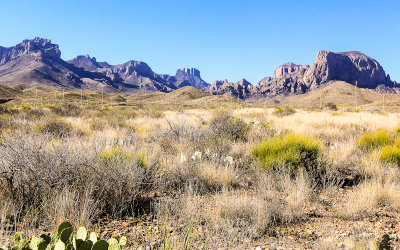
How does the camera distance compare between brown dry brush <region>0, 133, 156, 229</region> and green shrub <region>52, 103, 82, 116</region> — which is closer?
brown dry brush <region>0, 133, 156, 229</region>

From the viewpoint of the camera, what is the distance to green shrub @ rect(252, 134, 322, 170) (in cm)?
427

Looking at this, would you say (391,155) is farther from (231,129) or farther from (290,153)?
(231,129)

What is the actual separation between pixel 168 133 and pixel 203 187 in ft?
11.7

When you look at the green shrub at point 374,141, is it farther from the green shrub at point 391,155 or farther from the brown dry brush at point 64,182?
the brown dry brush at point 64,182

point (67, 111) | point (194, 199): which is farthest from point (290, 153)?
point (67, 111)

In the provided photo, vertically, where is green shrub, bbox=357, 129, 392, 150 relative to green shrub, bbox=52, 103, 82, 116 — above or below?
below

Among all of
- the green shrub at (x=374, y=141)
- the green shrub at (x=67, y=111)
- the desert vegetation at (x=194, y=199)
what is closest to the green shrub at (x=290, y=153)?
the desert vegetation at (x=194, y=199)

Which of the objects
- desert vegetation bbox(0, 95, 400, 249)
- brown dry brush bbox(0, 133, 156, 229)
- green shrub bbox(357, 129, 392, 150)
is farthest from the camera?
green shrub bbox(357, 129, 392, 150)

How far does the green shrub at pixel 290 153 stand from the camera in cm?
427

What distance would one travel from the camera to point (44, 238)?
4.48 ft

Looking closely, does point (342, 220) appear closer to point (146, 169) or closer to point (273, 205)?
point (273, 205)

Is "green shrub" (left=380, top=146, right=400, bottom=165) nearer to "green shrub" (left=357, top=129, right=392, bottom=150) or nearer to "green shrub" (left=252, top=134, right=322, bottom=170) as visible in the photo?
"green shrub" (left=357, top=129, right=392, bottom=150)

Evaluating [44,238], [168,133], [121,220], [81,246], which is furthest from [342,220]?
[168,133]

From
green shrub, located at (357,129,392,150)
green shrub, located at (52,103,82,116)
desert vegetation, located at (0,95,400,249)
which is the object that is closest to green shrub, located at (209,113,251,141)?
desert vegetation, located at (0,95,400,249)
